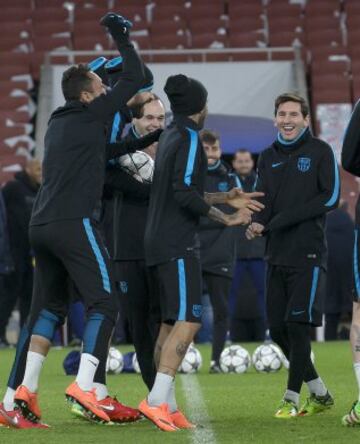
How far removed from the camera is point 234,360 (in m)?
12.2

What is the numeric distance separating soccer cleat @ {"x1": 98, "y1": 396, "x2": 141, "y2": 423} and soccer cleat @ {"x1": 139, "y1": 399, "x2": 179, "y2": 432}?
47 cm

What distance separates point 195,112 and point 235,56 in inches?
622

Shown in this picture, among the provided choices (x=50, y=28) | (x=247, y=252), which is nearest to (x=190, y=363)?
(x=247, y=252)

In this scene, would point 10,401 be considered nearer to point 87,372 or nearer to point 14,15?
point 87,372

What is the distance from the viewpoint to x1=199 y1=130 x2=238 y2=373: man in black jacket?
12.0m

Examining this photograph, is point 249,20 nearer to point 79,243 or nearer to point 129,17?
point 129,17

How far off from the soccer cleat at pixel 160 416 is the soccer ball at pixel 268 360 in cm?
507

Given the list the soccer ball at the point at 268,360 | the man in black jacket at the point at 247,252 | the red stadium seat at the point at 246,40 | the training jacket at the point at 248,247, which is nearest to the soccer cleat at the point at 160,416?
the soccer ball at the point at 268,360

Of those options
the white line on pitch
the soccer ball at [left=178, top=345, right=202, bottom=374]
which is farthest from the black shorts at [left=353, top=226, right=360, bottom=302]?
the soccer ball at [left=178, top=345, right=202, bottom=374]

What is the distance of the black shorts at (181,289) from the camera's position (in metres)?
7.29

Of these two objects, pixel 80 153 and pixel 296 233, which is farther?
pixel 296 233

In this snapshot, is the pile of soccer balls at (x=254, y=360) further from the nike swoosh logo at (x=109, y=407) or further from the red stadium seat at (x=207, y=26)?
the red stadium seat at (x=207, y=26)

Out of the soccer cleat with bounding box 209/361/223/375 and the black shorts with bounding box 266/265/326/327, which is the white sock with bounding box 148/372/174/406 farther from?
the soccer cleat with bounding box 209/361/223/375

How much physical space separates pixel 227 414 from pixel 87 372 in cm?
137
